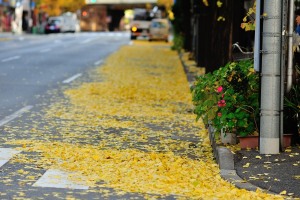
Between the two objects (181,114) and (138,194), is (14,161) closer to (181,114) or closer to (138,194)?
(138,194)

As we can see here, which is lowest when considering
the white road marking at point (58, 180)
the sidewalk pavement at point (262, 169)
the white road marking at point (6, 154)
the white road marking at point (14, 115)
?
the white road marking at point (14, 115)

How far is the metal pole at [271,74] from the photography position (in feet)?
30.8

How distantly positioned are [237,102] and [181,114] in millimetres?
4120

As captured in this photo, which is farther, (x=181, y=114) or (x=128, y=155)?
(x=181, y=114)

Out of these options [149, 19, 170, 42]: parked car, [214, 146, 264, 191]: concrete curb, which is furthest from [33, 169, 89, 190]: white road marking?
[149, 19, 170, 42]: parked car

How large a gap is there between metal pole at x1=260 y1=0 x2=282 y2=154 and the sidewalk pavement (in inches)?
9.6

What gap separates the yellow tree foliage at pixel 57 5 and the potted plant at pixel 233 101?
101 meters

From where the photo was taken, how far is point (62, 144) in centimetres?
1021

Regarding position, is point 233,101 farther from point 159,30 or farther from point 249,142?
point 159,30

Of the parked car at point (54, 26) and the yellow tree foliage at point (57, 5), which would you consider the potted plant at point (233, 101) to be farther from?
the yellow tree foliage at point (57, 5)

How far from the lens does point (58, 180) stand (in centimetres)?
786

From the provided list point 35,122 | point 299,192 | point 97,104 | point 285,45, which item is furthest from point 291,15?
point 97,104

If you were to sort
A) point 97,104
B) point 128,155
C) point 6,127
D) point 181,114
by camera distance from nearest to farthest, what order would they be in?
point 128,155, point 6,127, point 181,114, point 97,104

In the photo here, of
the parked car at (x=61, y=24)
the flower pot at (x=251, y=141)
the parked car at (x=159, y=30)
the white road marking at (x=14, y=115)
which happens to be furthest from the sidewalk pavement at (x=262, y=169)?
the parked car at (x=61, y=24)
